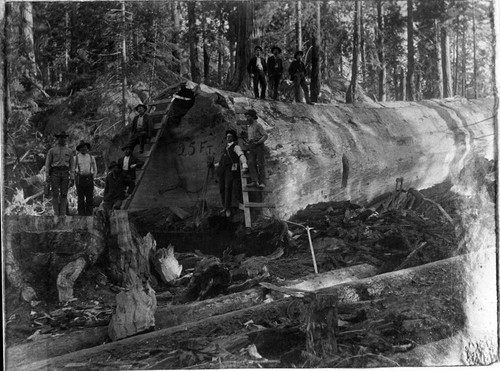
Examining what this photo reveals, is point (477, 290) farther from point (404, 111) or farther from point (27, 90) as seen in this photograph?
point (27, 90)

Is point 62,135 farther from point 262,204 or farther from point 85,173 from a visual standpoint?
point 262,204

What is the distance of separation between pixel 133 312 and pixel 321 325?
2474mm

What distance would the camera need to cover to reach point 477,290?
977 cm

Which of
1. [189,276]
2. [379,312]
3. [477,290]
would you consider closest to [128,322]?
[189,276]

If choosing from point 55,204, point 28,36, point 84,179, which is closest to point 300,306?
point 84,179

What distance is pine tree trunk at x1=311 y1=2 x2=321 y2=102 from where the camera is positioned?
32.9 ft

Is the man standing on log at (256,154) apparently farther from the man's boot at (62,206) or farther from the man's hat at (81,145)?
the man's boot at (62,206)

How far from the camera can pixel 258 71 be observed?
10328mm

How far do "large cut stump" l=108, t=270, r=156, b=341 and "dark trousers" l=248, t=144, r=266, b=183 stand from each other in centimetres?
210

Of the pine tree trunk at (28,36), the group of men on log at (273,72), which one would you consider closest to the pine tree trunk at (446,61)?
the group of men on log at (273,72)

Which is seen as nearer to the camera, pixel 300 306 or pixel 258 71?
pixel 300 306

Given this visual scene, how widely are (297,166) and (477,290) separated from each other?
3051mm

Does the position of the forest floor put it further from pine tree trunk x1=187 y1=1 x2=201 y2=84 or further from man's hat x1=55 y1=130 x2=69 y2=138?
pine tree trunk x1=187 y1=1 x2=201 y2=84

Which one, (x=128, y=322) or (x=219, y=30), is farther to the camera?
(x=219, y=30)
